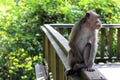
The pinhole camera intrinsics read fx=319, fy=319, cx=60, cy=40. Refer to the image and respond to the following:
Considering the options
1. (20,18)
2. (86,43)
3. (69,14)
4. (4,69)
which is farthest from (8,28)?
(86,43)

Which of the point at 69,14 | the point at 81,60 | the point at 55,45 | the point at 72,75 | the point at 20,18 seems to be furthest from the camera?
the point at 20,18

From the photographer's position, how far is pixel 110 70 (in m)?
5.08

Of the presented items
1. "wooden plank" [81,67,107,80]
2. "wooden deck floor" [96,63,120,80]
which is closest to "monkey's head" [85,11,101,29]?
"wooden plank" [81,67,107,80]

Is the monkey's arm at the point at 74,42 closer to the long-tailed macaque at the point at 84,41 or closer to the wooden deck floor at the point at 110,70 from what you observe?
the long-tailed macaque at the point at 84,41

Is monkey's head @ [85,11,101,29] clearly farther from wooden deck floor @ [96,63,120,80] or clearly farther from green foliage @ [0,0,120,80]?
green foliage @ [0,0,120,80]

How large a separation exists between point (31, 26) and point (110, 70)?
12.2ft

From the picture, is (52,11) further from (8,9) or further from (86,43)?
(86,43)

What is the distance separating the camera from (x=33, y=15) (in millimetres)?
8406

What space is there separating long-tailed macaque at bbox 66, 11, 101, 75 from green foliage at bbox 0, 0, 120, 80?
506 centimetres

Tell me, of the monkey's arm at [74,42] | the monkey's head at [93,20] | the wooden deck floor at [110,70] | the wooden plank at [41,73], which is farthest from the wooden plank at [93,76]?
the wooden plank at [41,73]

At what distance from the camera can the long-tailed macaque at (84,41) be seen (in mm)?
2654

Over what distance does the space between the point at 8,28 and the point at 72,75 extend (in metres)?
6.29

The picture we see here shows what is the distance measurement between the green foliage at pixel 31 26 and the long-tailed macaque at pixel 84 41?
199 inches

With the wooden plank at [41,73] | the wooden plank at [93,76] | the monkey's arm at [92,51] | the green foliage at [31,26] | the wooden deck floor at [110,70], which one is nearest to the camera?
the wooden plank at [93,76]
